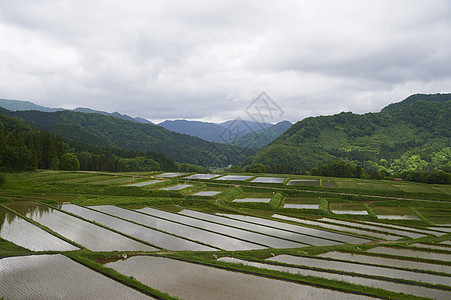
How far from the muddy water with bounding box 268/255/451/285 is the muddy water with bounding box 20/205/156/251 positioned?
12.8 m

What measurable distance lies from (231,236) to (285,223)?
33.8 ft

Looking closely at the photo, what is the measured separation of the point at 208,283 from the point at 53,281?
10153mm

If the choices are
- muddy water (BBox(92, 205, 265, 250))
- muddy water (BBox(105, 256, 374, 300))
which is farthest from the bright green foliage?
muddy water (BBox(105, 256, 374, 300))

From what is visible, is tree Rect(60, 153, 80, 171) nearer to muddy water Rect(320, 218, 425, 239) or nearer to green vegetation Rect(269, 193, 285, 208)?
green vegetation Rect(269, 193, 285, 208)

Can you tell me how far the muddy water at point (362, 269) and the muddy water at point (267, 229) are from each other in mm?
5392

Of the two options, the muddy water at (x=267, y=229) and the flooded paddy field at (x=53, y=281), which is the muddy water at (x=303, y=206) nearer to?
the muddy water at (x=267, y=229)

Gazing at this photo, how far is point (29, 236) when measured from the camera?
85.9 feet

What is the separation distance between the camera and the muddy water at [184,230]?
89.5 ft

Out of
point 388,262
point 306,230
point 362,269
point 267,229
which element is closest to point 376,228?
point 306,230

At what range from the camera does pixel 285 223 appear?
37031 millimetres

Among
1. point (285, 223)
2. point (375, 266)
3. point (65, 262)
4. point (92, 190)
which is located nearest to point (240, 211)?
point (285, 223)

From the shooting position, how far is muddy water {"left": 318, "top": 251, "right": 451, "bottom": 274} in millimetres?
22172

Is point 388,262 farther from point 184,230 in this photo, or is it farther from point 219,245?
point 184,230

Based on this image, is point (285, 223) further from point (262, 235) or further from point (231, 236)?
point (231, 236)
